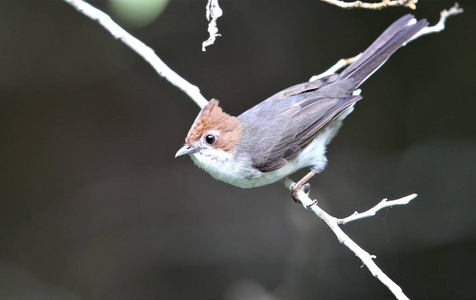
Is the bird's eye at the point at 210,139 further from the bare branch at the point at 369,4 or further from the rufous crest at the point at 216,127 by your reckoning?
the bare branch at the point at 369,4

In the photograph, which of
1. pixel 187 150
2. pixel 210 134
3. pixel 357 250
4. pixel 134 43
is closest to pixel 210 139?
pixel 210 134

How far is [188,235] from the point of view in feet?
20.7

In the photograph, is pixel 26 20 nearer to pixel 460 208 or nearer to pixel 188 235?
pixel 188 235

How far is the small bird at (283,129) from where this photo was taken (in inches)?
154

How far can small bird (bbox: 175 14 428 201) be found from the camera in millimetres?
3902

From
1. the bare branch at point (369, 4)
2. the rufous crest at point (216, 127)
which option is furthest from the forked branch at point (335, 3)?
the rufous crest at point (216, 127)

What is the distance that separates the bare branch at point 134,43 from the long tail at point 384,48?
1312mm

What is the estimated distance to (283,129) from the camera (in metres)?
4.26

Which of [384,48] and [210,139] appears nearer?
[210,139]

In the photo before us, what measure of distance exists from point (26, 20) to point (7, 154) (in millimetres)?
1433

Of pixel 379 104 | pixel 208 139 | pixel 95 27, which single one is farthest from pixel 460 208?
pixel 95 27

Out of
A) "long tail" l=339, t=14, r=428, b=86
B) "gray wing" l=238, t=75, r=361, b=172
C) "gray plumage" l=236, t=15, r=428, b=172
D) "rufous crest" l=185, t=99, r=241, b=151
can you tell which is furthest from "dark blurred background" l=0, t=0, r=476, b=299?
"rufous crest" l=185, t=99, r=241, b=151

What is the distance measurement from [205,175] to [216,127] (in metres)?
2.68

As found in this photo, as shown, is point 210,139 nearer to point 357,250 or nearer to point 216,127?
point 216,127
